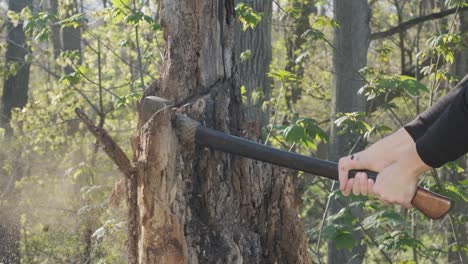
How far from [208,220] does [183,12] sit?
1.03m

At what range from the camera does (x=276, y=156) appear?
298 cm

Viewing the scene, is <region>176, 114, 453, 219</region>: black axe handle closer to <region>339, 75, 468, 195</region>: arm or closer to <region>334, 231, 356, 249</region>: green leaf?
<region>339, 75, 468, 195</region>: arm

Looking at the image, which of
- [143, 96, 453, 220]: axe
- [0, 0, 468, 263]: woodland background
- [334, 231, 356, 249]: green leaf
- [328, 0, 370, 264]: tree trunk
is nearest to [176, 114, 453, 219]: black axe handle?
[143, 96, 453, 220]: axe

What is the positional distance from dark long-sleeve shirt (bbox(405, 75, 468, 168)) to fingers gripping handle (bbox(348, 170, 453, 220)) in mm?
252

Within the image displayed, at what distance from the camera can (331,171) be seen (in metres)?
2.77

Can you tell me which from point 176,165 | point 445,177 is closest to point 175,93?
point 176,165

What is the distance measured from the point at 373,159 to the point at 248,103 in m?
3.44

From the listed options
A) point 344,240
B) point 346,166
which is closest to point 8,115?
point 344,240

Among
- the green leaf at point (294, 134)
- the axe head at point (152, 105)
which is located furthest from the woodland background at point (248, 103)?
the axe head at point (152, 105)

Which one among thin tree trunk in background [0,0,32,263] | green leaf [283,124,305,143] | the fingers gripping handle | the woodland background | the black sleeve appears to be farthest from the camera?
thin tree trunk in background [0,0,32,263]

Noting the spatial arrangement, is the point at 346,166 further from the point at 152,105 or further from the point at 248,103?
the point at 248,103

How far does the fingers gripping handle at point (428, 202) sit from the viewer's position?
99.8 inches

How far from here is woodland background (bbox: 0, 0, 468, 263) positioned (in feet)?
17.8

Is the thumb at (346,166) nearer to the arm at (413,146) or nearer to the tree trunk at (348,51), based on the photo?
the arm at (413,146)
